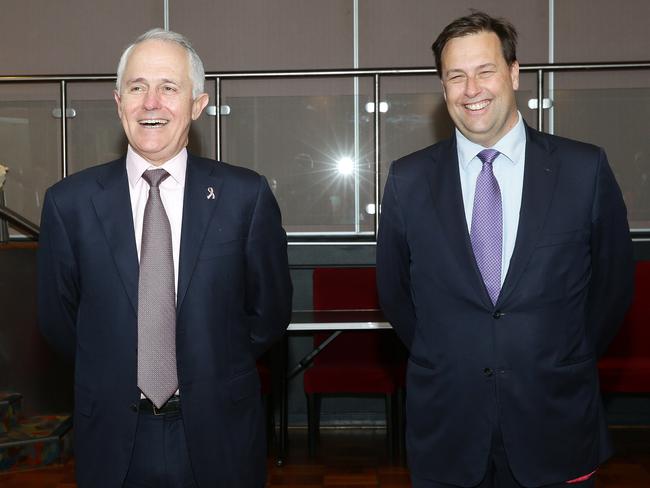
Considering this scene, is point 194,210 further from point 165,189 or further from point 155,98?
point 155,98

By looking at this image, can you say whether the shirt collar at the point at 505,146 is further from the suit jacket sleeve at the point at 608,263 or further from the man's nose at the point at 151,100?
the man's nose at the point at 151,100

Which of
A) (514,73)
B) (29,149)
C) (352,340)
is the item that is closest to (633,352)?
(352,340)

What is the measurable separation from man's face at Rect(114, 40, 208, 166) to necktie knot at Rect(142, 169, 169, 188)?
0.11 ft

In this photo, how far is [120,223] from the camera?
6.50 ft

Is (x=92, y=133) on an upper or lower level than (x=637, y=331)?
upper

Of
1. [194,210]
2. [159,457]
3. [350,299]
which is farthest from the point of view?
[350,299]

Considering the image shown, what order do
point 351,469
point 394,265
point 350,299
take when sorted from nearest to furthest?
1. point 394,265
2. point 351,469
3. point 350,299

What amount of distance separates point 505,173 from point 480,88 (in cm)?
22


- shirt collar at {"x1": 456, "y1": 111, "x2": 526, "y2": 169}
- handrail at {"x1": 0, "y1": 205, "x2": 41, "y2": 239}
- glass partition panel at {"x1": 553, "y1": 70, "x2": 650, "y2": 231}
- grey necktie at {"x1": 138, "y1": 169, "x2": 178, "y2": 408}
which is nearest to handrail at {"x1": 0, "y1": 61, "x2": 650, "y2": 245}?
glass partition panel at {"x1": 553, "y1": 70, "x2": 650, "y2": 231}

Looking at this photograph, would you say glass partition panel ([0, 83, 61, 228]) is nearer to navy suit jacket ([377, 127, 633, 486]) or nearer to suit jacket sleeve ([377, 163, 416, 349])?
suit jacket sleeve ([377, 163, 416, 349])

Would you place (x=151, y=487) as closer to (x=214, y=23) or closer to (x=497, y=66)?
(x=497, y=66)

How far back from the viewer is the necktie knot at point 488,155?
211 centimetres

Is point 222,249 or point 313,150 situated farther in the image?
point 313,150

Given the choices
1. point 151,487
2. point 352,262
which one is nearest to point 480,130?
point 151,487
